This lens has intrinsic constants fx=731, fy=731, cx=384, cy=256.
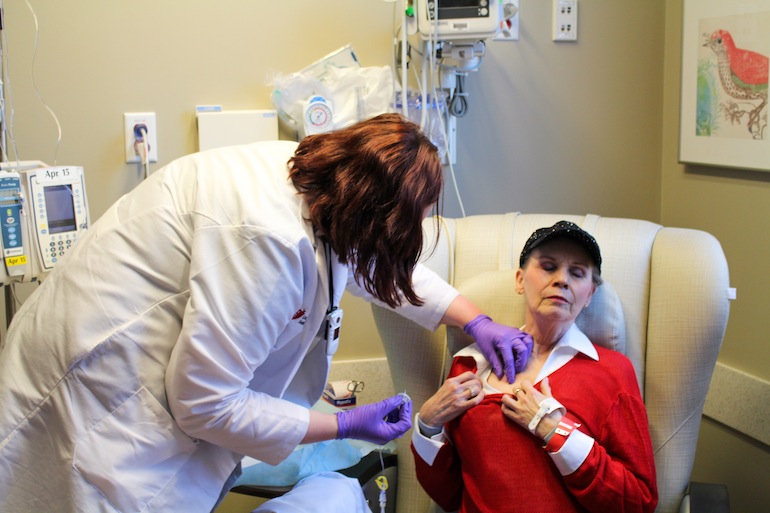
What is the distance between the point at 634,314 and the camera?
1748 mm

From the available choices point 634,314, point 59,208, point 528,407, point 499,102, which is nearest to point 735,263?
point 634,314

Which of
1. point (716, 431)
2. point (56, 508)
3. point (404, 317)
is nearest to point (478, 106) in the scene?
point (404, 317)

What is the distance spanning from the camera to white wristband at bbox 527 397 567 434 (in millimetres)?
1513

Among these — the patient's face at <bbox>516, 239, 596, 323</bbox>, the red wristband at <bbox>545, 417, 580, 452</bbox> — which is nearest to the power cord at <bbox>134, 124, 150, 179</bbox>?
the patient's face at <bbox>516, 239, 596, 323</bbox>

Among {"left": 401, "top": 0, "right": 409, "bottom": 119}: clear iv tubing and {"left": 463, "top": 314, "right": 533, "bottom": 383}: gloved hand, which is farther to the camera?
{"left": 401, "top": 0, "right": 409, "bottom": 119}: clear iv tubing

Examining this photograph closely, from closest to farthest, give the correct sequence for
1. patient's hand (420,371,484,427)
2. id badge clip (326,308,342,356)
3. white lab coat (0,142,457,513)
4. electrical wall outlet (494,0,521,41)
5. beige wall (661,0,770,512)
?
1. white lab coat (0,142,457,513)
2. id badge clip (326,308,342,356)
3. patient's hand (420,371,484,427)
4. beige wall (661,0,770,512)
5. electrical wall outlet (494,0,521,41)

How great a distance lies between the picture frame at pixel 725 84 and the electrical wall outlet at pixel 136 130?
1.74m

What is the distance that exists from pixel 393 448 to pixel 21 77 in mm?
1492

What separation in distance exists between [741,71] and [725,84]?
2.9 inches

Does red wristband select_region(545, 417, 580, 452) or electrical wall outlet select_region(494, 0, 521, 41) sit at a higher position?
electrical wall outlet select_region(494, 0, 521, 41)

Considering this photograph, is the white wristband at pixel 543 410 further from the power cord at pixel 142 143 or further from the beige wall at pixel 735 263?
the power cord at pixel 142 143

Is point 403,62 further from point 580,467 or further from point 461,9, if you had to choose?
point 580,467

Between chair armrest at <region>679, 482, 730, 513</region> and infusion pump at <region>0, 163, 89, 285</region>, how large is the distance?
159 cm

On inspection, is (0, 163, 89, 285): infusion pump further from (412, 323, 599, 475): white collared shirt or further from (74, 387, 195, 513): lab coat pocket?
(412, 323, 599, 475): white collared shirt
